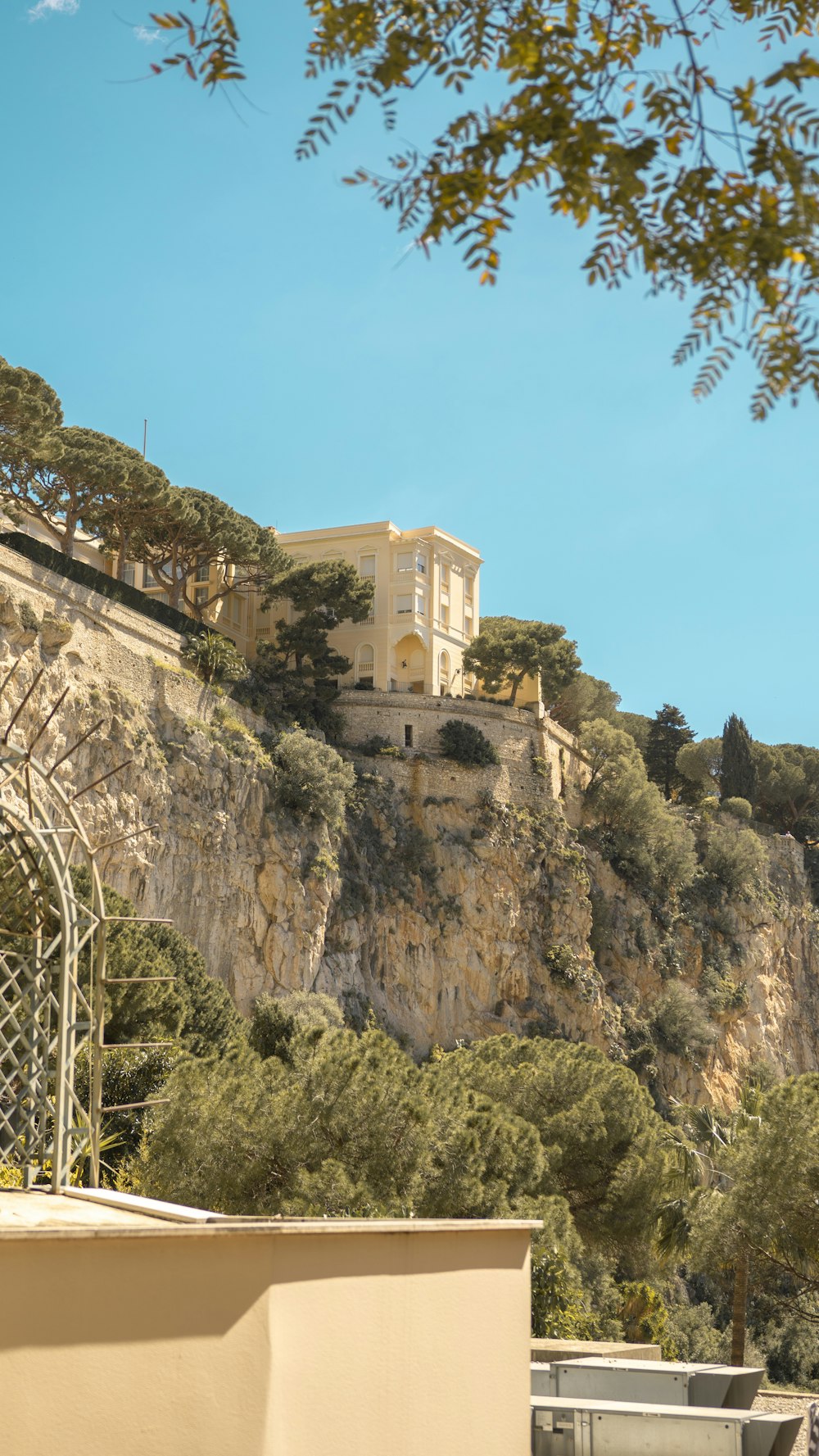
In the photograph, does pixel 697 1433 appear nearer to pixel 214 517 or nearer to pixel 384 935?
pixel 384 935

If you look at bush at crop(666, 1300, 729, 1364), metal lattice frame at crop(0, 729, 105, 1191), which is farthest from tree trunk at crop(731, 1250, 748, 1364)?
metal lattice frame at crop(0, 729, 105, 1191)

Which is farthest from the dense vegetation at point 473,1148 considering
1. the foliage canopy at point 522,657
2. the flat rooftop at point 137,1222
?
the foliage canopy at point 522,657

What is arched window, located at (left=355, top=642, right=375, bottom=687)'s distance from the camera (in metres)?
47.6

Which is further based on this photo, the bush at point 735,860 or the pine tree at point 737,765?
the pine tree at point 737,765

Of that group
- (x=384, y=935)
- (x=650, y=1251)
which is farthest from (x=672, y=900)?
(x=650, y=1251)

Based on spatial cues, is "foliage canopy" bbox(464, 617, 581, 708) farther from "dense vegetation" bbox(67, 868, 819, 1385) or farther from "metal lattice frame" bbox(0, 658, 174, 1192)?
"metal lattice frame" bbox(0, 658, 174, 1192)

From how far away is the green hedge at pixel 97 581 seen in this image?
30.7 m

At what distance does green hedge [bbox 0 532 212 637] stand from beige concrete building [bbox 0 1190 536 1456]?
25287 mm

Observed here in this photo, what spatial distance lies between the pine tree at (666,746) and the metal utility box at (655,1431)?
5499 centimetres

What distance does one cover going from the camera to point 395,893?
39.5m

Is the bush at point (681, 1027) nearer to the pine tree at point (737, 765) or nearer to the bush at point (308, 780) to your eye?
the bush at point (308, 780)

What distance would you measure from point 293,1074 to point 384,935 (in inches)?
892

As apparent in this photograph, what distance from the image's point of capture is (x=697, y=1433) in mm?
9414

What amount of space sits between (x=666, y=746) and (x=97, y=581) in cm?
3737
